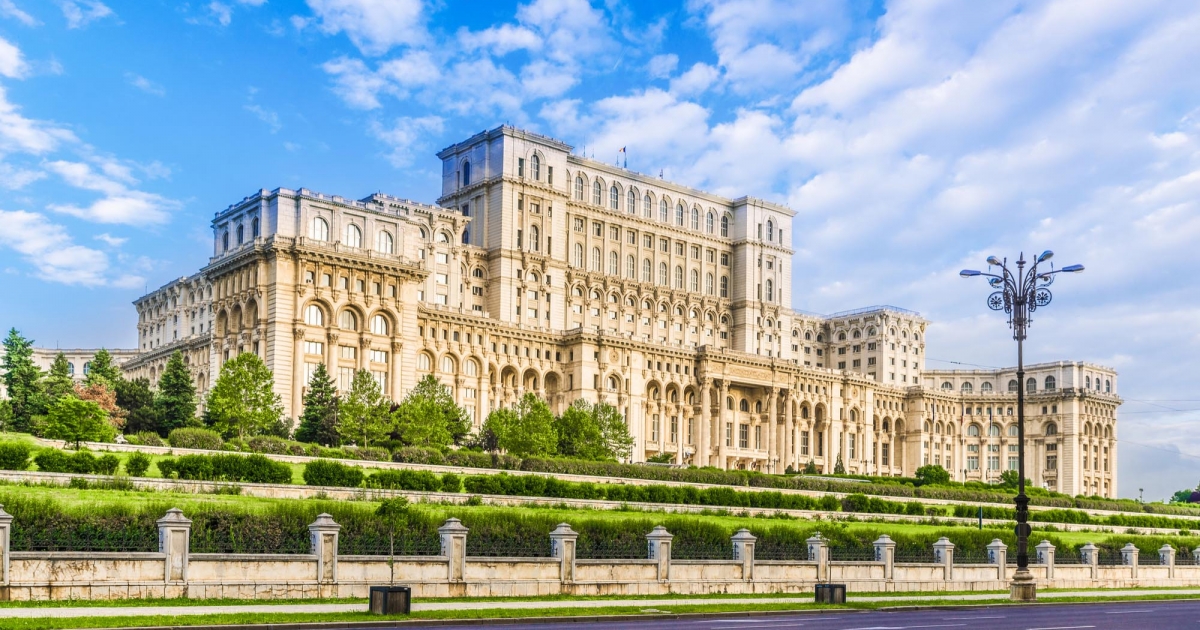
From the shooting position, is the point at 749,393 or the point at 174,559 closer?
the point at 174,559

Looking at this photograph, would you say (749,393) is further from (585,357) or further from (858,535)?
(858,535)

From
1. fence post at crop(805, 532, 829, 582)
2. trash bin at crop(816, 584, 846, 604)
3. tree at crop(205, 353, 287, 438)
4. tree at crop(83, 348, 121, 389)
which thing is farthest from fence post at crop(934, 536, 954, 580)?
tree at crop(83, 348, 121, 389)

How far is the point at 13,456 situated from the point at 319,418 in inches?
1469

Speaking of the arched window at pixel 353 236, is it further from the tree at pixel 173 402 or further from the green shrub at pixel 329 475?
the green shrub at pixel 329 475

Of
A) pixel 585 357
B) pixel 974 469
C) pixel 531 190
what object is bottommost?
pixel 974 469

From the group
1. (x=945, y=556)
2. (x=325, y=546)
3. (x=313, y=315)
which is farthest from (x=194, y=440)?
(x=945, y=556)

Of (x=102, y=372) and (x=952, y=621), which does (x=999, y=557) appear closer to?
(x=952, y=621)

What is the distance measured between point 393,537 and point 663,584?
29.8 ft

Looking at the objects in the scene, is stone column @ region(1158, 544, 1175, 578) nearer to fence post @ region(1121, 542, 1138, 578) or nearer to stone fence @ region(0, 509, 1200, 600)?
fence post @ region(1121, 542, 1138, 578)

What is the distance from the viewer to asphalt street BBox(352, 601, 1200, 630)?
A: 91.6 feet

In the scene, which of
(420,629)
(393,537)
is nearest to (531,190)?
(393,537)

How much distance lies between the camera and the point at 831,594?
36.7 metres

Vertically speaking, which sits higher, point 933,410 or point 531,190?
point 531,190

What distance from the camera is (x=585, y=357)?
11812 cm
